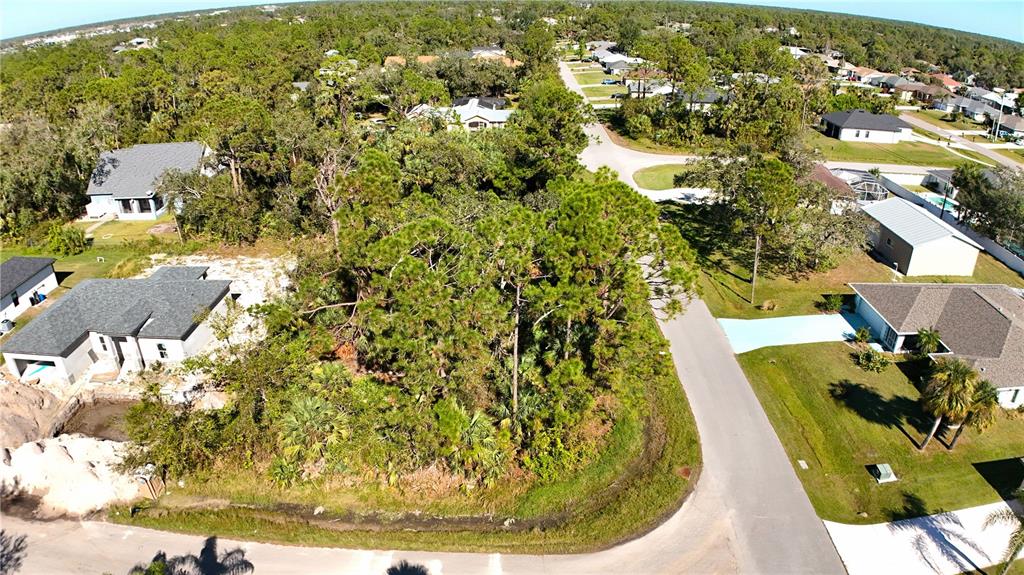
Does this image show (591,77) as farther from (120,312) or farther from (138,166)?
(120,312)

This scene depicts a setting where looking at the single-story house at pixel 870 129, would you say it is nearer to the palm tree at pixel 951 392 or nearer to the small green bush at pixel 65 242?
the palm tree at pixel 951 392

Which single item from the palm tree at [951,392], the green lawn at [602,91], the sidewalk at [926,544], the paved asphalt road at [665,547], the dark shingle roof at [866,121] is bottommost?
the sidewalk at [926,544]

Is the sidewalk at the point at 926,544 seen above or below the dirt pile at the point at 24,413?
below

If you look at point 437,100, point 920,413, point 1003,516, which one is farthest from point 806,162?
point 437,100

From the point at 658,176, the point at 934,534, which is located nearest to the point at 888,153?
the point at 658,176

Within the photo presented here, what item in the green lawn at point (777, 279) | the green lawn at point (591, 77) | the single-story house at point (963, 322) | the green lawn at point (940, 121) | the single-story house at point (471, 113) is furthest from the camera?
the green lawn at point (591, 77)

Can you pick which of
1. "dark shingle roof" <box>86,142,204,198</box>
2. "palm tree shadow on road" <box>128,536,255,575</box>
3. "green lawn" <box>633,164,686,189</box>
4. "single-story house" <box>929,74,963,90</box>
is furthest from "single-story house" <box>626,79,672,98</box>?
"palm tree shadow on road" <box>128,536,255,575</box>

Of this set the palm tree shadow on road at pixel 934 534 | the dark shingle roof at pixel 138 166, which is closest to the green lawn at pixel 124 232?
the dark shingle roof at pixel 138 166

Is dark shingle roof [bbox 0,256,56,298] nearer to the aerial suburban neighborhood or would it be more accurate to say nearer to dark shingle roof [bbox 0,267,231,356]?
the aerial suburban neighborhood
